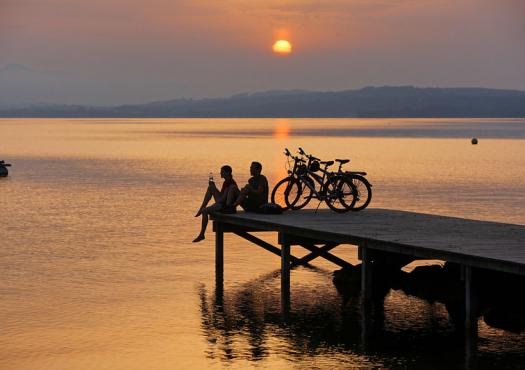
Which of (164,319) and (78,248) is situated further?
(78,248)

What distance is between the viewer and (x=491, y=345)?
19453mm

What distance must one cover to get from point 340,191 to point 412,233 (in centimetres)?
462

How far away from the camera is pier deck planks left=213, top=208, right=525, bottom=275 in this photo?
19.8m

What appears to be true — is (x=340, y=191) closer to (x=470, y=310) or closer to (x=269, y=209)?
(x=269, y=209)

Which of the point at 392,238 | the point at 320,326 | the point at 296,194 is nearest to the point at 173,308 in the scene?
the point at 320,326

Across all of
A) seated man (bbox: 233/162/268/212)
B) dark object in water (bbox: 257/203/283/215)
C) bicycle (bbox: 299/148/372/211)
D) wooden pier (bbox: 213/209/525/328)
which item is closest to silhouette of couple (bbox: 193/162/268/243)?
seated man (bbox: 233/162/268/212)

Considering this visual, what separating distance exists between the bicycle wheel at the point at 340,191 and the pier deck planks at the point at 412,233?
1.15ft

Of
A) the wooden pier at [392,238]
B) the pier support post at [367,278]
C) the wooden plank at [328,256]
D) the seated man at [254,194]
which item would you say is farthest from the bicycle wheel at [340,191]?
the pier support post at [367,278]

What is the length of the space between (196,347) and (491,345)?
5.89 meters

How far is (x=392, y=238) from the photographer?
873 inches

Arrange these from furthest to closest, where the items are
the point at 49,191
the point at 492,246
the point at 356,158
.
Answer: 1. the point at 356,158
2. the point at 49,191
3. the point at 492,246

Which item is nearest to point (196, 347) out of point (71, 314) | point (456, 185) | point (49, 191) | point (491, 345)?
point (71, 314)

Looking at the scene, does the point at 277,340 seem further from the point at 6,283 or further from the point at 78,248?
the point at 78,248

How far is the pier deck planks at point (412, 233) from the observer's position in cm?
1977
